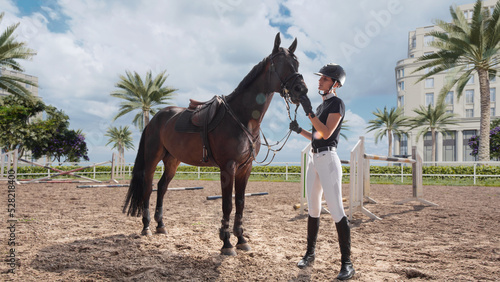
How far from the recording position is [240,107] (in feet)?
12.5

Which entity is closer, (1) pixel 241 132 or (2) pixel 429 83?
(1) pixel 241 132

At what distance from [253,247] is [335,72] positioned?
7.98ft

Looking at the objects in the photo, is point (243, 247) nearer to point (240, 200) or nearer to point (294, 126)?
point (240, 200)

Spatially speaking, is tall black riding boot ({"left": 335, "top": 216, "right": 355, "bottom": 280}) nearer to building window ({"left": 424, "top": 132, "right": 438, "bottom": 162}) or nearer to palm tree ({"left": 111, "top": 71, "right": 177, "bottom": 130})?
palm tree ({"left": 111, "top": 71, "right": 177, "bottom": 130})

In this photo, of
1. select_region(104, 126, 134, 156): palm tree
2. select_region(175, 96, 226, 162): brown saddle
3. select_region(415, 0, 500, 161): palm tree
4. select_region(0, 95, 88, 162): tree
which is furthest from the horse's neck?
select_region(104, 126, 134, 156): palm tree

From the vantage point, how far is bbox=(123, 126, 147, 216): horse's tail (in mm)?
4969

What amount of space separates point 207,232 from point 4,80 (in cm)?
2039

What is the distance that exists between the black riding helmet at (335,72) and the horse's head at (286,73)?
0.29 m

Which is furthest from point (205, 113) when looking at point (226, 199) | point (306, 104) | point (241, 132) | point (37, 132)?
point (37, 132)

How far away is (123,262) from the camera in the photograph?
351cm

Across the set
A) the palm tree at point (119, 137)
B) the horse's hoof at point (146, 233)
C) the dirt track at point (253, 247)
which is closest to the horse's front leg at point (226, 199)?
the dirt track at point (253, 247)

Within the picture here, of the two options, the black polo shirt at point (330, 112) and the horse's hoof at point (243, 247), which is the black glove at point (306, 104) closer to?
the black polo shirt at point (330, 112)

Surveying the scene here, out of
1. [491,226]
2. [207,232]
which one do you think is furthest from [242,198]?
[491,226]

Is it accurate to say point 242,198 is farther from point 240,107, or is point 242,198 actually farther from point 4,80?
point 4,80
